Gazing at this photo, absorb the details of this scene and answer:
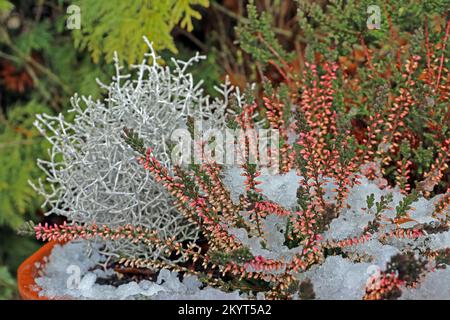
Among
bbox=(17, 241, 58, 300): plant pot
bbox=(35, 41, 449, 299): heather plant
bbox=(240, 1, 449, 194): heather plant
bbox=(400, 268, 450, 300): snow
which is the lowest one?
bbox=(17, 241, 58, 300): plant pot

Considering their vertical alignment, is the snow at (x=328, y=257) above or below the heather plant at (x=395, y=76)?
below

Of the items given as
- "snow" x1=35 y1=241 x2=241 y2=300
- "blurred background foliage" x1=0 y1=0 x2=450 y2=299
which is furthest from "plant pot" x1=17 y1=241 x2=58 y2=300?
"blurred background foliage" x1=0 y1=0 x2=450 y2=299

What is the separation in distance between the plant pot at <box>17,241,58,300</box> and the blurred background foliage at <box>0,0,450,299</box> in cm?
34

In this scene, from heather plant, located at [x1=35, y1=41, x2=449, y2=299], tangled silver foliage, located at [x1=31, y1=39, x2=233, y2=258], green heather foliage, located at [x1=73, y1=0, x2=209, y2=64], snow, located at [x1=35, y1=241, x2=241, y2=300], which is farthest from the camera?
green heather foliage, located at [x1=73, y1=0, x2=209, y2=64]

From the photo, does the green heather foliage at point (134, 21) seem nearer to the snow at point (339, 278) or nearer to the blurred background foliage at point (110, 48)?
the blurred background foliage at point (110, 48)

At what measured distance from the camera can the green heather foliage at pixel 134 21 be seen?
1.22 meters

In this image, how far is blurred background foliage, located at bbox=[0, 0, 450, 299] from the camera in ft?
3.39

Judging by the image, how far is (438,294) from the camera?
0.68 m

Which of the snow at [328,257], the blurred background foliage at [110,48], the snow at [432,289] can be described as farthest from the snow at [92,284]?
the blurred background foliage at [110,48]

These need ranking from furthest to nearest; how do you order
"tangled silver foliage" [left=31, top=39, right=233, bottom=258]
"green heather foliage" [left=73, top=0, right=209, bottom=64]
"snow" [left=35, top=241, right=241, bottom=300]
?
"green heather foliage" [left=73, top=0, right=209, bottom=64] → "tangled silver foliage" [left=31, top=39, right=233, bottom=258] → "snow" [left=35, top=241, right=241, bottom=300]

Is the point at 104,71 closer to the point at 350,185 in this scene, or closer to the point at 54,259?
the point at 54,259

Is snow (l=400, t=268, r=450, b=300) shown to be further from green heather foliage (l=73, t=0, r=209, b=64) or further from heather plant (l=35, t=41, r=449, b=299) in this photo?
green heather foliage (l=73, t=0, r=209, b=64)

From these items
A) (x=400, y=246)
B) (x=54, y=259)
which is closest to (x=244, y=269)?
(x=400, y=246)

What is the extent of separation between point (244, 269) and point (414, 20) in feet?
1.68
